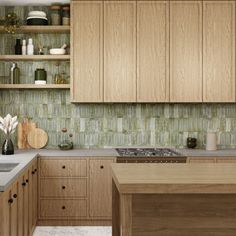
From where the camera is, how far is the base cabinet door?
521 cm

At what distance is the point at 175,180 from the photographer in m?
2.72

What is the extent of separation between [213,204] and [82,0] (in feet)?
10.8

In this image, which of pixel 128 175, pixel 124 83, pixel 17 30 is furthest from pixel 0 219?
pixel 17 30

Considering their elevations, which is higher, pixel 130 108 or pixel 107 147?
pixel 130 108

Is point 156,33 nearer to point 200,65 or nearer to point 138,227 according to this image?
point 200,65

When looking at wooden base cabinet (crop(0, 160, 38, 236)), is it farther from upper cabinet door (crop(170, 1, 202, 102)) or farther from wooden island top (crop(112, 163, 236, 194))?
upper cabinet door (crop(170, 1, 202, 102))

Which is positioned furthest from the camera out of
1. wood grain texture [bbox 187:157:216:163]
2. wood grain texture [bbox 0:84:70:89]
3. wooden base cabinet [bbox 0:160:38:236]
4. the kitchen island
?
wood grain texture [bbox 0:84:70:89]

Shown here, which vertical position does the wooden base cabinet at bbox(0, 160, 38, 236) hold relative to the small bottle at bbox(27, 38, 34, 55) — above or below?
below

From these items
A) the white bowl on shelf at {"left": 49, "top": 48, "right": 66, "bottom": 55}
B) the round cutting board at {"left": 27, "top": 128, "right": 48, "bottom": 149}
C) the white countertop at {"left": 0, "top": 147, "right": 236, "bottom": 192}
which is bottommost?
the white countertop at {"left": 0, "top": 147, "right": 236, "bottom": 192}

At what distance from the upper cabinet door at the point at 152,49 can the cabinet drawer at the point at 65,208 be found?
55.2 inches

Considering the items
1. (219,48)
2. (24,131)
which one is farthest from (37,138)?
(219,48)

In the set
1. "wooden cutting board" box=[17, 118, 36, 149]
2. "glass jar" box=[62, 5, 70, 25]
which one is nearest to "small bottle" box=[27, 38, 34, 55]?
"glass jar" box=[62, 5, 70, 25]

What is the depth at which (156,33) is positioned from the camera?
17.7ft

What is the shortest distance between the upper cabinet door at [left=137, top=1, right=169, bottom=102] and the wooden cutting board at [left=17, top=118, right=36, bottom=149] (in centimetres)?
142
